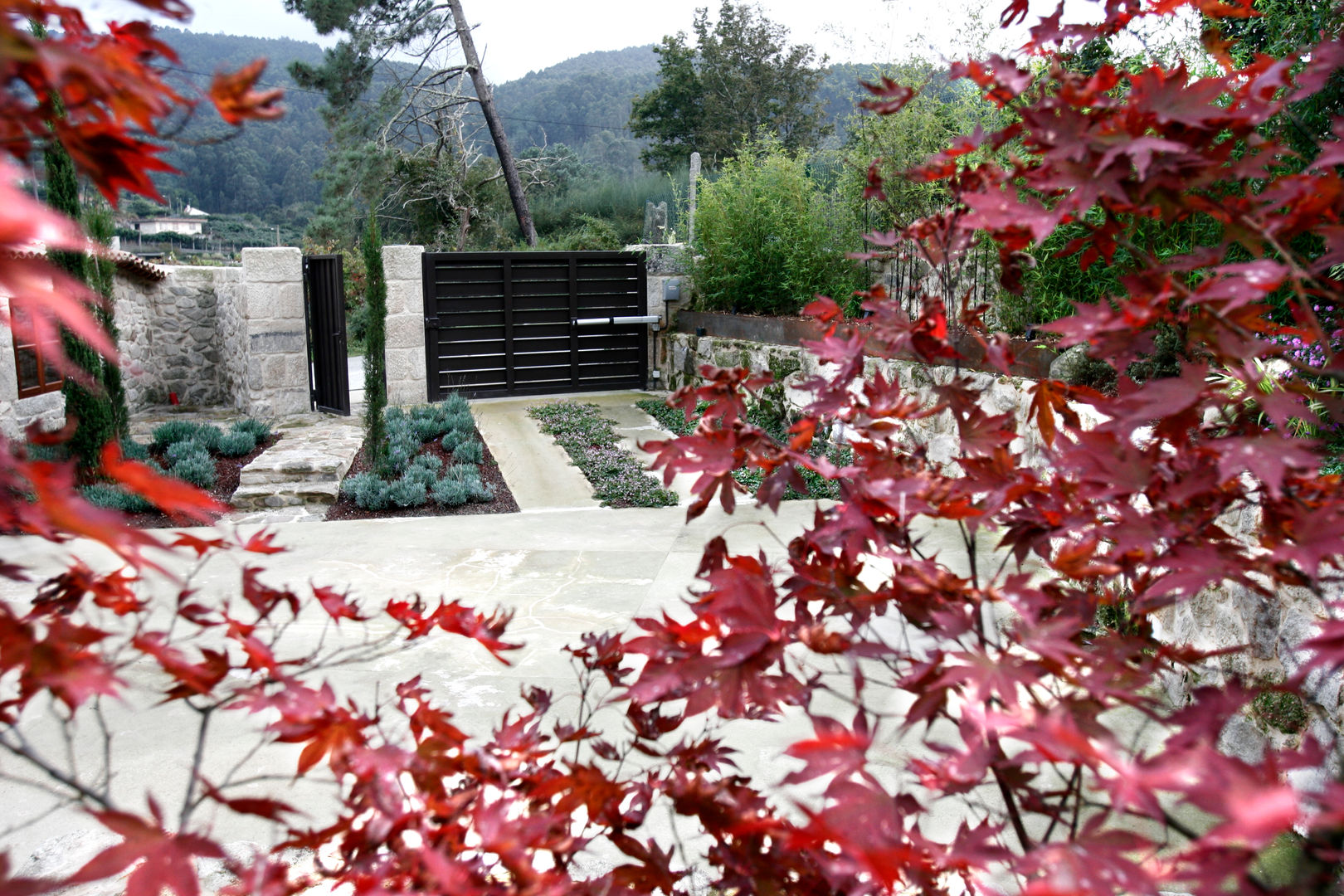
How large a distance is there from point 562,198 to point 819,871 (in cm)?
2166

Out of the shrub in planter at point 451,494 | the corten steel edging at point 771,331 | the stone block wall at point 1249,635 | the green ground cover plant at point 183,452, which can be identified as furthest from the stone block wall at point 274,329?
the stone block wall at point 1249,635

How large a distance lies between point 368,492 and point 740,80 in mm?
23216

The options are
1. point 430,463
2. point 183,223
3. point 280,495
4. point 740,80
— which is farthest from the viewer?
point 183,223

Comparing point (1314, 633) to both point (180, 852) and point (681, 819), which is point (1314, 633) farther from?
point (180, 852)

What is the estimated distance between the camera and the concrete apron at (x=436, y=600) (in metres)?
2.17

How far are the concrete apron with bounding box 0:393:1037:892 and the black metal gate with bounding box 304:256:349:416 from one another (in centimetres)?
271

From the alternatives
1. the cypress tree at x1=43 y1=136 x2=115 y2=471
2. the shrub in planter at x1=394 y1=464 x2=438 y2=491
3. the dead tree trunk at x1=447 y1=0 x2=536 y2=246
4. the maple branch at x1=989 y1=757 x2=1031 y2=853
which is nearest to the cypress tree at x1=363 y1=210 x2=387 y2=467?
the shrub in planter at x1=394 y1=464 x2=438 y2=491

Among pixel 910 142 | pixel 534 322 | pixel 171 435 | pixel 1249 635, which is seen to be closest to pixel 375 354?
pixel 171 435

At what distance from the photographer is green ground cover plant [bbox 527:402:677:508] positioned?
210 inches

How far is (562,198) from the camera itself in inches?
845

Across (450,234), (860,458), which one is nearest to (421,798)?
(860,458)

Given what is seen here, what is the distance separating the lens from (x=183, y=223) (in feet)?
98.2

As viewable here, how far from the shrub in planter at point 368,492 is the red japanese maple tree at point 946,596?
4.14 metres

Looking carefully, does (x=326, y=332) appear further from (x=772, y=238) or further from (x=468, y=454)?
(x=772, y=238)
